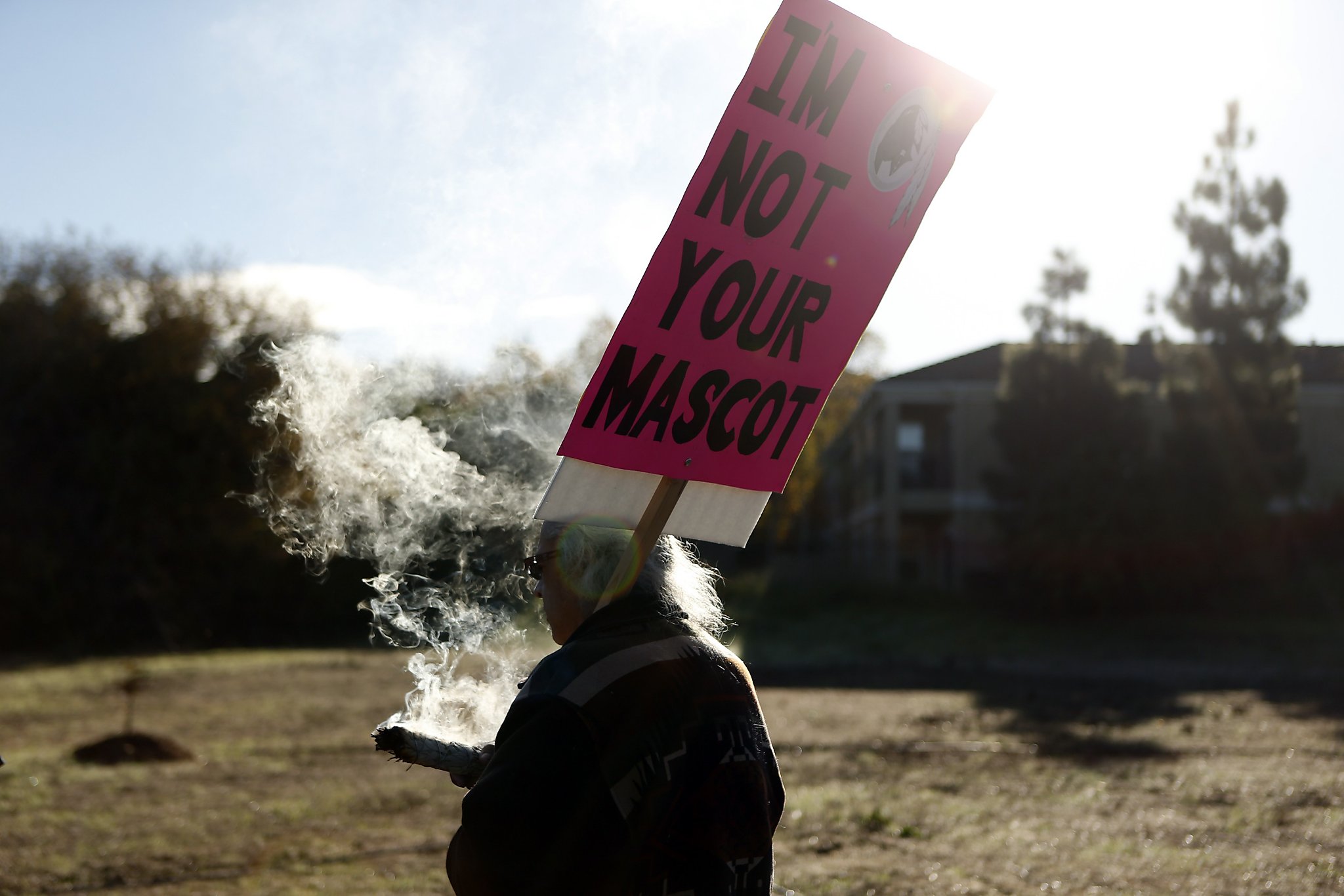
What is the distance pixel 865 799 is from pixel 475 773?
20.1 feet

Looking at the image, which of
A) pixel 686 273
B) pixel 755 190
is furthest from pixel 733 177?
pixel 686 273

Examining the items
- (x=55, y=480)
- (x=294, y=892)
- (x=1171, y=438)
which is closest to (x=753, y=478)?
(x=294, y=892)

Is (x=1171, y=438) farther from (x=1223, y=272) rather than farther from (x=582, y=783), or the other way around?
(x=582, y=783)

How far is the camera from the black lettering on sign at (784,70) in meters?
2.34

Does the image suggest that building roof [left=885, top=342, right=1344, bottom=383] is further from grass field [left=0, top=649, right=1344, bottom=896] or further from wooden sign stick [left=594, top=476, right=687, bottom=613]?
wooden sign stick [left=594, top=476, right=687, bottom=613]

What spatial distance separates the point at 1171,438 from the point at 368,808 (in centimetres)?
2074

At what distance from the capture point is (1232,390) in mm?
24234

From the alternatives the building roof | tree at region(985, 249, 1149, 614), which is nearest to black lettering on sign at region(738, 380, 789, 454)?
tree at region(985, 249, 1149, 614)

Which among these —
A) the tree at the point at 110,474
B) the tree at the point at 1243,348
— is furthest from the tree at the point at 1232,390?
the tree at the point at 110,474

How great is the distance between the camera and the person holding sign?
1.85m

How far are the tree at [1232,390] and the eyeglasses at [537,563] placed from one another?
2341 cm

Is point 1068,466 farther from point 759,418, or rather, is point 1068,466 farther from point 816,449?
point 759,418

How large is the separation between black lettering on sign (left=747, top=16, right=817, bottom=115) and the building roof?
963 inches

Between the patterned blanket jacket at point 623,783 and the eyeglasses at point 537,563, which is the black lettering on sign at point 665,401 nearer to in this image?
the eyeglasses at point 537,563
